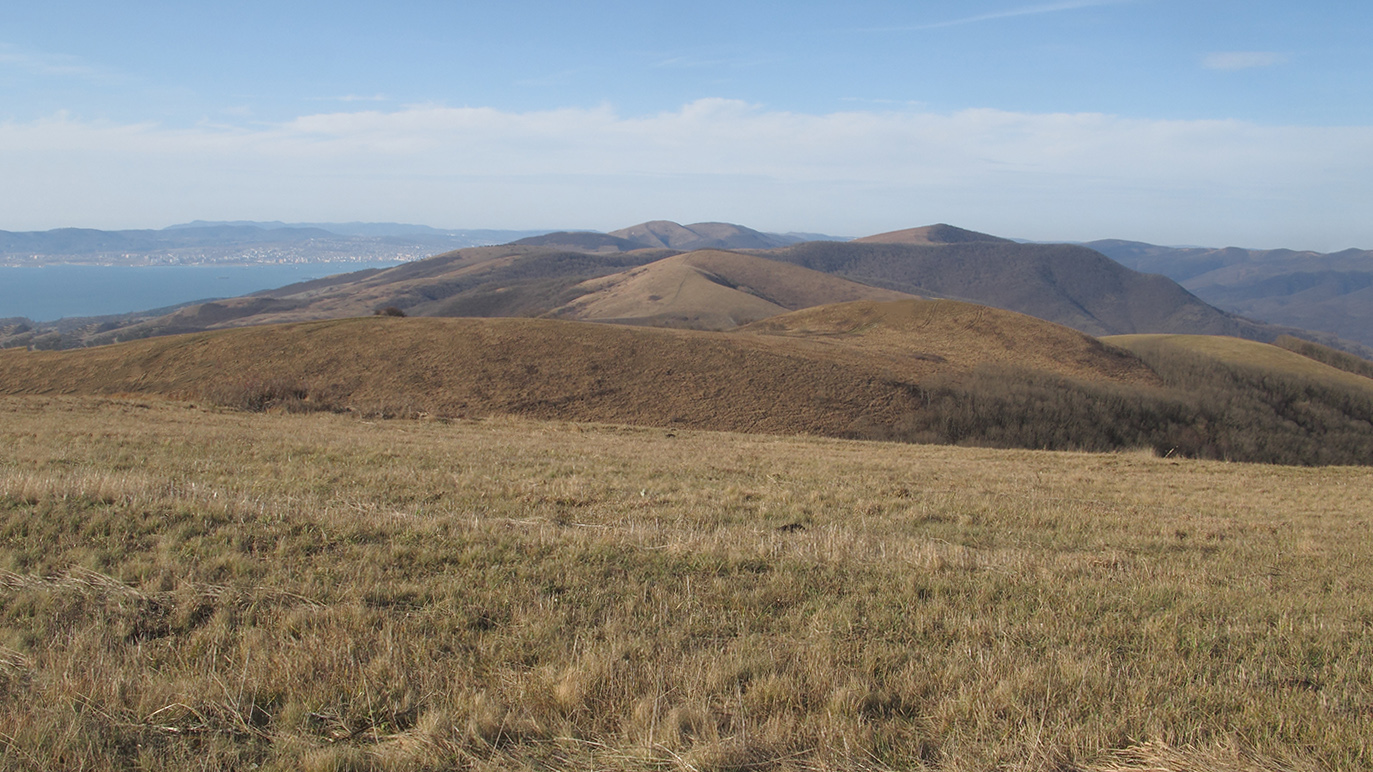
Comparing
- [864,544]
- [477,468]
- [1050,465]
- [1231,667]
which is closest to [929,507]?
[864,544]

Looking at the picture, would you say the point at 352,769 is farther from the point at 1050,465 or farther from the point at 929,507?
the point at 1050,465

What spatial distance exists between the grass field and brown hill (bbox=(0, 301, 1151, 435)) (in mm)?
22788

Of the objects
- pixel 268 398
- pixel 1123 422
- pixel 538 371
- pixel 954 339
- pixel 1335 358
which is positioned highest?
pixel 954 339

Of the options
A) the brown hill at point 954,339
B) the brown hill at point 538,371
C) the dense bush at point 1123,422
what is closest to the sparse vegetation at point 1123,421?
the dense bush at point 1123,422

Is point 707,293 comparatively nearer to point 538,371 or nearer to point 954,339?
point 954,339

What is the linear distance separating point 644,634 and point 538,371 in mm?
34805

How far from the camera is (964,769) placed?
137 inches

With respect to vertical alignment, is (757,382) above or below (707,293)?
below

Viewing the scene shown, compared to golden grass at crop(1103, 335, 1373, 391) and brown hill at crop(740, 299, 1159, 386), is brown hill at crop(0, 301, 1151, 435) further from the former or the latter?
golden grass at crop(1103, 335, 1373, 391)

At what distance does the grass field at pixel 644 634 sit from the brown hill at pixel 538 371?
74.8 ft

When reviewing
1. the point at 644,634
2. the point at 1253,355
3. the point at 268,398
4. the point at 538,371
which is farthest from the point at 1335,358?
the point at 644,634

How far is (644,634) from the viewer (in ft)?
16.3

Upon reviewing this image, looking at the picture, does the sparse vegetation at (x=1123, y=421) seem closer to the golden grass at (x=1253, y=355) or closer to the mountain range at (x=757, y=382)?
the mountain range at (x=757, y=382)

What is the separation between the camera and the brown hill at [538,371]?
35.1 m
